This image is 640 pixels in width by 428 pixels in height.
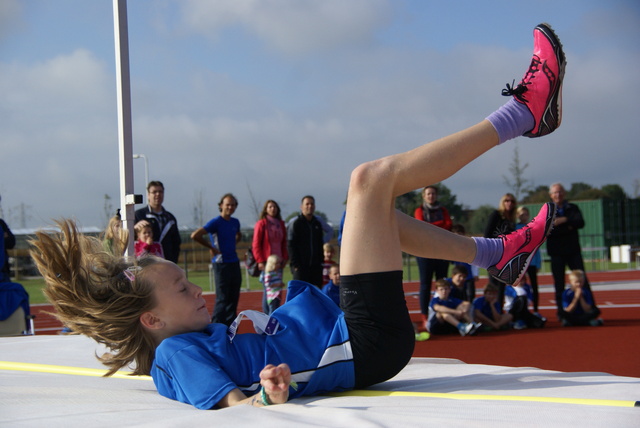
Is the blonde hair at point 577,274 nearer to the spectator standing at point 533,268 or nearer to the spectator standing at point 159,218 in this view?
the spectator standing at point 533,268

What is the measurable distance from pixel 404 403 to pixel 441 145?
32.0 inches

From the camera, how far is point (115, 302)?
6.41 ft

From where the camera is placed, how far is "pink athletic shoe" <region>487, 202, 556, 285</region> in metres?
2.45

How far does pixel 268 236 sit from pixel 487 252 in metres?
4.22

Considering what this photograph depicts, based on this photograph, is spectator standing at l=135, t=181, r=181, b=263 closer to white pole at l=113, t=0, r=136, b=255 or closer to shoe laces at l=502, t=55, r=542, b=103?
white pole at l=113, t=0, r=136, b=255

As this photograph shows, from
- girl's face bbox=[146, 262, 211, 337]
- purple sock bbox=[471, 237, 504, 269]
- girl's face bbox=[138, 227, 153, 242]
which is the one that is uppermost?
girl's face bbox=[138, 227, 153, 242]

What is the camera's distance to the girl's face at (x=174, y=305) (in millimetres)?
1979

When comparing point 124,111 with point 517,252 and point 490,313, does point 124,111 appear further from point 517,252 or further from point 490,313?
point 490,313

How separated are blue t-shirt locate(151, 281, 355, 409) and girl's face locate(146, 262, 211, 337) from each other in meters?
0.06

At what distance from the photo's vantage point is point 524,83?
2.35 m

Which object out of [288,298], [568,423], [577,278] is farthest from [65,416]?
[577,278]

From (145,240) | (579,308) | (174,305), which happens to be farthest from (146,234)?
(579,308)

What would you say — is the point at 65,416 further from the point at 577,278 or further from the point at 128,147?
the point at 577,278

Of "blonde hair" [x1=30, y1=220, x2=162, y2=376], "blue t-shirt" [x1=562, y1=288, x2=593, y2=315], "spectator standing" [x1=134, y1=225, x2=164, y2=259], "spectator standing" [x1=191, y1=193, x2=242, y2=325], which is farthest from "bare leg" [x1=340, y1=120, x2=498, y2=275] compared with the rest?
"blue t-shirt" [x1=562, y1=288, x2=593, y2=315]
